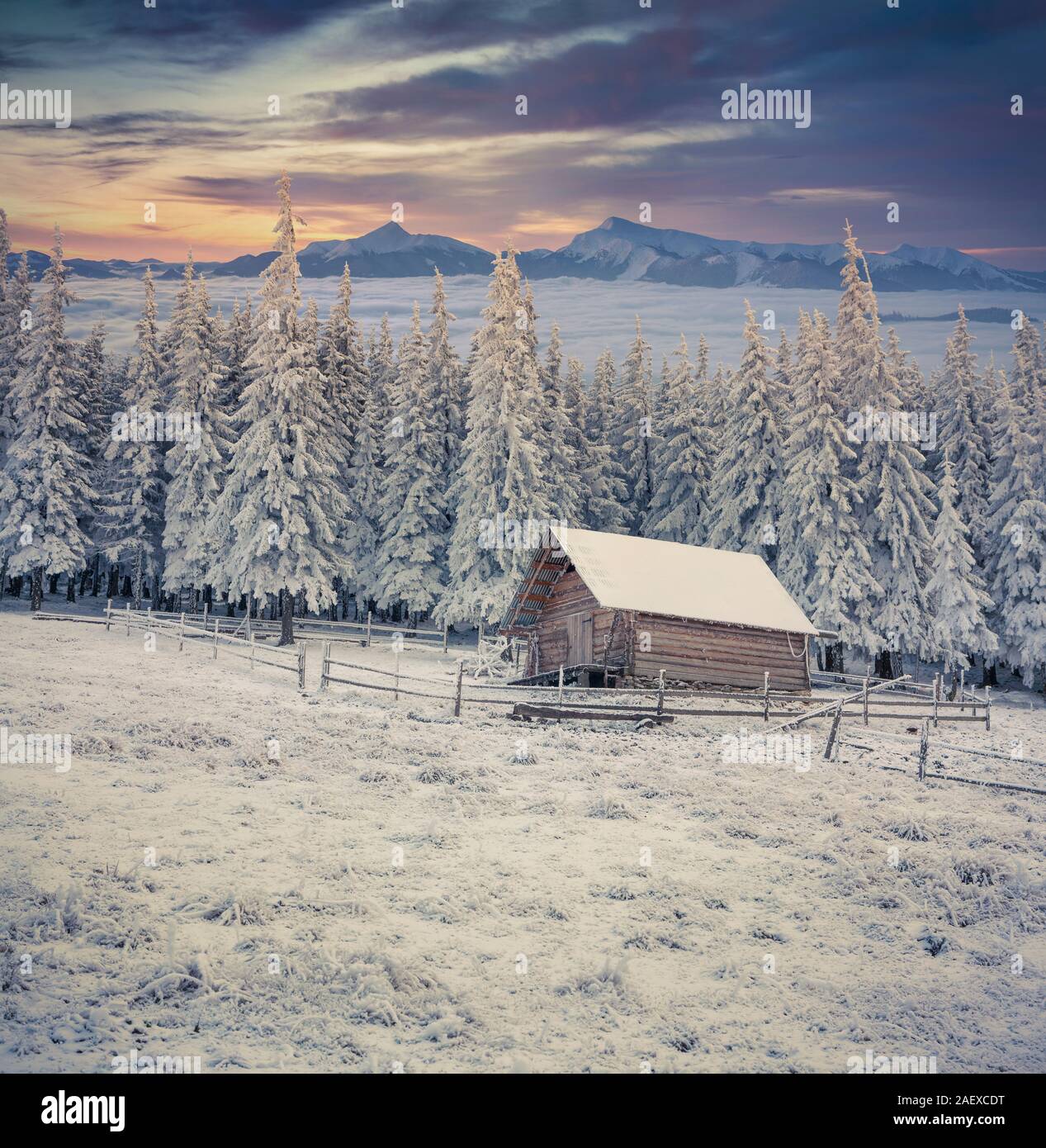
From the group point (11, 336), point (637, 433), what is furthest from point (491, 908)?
point (11, 336)

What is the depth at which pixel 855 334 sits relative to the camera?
145 feet

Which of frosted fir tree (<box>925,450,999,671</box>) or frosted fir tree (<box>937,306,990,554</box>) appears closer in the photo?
frosted fir tree (<box>925,450,999,671</box>)

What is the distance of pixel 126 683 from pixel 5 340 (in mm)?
30999

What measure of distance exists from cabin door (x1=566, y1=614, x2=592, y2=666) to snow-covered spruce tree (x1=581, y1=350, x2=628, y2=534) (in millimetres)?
18743

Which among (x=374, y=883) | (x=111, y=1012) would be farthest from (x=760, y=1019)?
(x=111, y=1012)

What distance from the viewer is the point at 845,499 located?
1654 inches

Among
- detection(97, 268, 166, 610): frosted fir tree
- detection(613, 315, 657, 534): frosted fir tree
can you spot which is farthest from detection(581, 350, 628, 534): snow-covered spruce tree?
detection(97, 268, 166, 610): frosted fir tree

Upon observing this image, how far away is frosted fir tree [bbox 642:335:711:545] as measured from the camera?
50.9 m

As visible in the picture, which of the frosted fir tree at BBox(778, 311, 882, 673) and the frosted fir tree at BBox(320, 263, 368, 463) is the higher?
the frosted fir tree at BBox(320, 263, 368, 463)

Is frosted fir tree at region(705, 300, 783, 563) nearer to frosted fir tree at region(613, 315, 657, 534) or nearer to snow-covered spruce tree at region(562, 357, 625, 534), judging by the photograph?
snow-covered spruce tree at region(562, 357, 625, 534)

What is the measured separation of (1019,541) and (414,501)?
27.9 metres

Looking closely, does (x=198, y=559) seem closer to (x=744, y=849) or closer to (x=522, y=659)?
(x=522, y=659)

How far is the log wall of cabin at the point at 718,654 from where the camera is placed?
32406 millimetres

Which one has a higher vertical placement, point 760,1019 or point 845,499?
point 845,499
